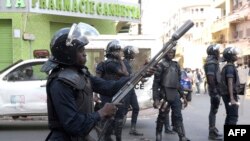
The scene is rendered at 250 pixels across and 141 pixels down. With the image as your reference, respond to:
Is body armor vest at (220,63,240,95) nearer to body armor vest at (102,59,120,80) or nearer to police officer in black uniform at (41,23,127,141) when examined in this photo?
body armor vest at (102,59,120,80)

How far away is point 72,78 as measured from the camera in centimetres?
330

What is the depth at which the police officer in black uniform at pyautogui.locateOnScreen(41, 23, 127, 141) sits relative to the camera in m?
3.23

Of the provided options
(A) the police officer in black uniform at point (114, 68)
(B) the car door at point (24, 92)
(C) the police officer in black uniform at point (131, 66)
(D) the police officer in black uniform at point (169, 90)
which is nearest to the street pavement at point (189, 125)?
(C) the police officer in black uniform at point (131, 66)

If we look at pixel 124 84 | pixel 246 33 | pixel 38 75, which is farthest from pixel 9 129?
pixel 246 33

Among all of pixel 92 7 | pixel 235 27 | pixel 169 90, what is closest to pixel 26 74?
pixel 169 90

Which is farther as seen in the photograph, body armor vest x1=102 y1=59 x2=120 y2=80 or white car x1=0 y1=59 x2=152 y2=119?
white car x1=0 y1=59 x2=152 y2=119

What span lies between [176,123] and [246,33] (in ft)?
122

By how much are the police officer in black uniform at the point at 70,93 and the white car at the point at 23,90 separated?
7672mm

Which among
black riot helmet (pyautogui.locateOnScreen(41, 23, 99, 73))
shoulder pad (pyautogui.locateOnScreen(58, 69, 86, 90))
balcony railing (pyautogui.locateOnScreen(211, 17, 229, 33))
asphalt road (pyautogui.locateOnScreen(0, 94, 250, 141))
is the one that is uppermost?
balcony railing (pyautogui.locateOnScreen(211, 17, 229, 33))

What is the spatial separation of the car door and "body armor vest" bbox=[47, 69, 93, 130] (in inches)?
304

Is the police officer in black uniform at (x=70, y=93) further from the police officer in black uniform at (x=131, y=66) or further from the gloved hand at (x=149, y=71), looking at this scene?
the police officer in black uniform at (x=131, y=66)

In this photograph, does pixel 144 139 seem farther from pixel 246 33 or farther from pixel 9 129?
pixel 246 33

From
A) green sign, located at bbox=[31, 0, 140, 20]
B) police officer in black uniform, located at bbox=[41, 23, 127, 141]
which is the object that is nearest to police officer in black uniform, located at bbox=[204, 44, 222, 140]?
police officer in black uniform, located at bbox=[41, 23, 127, 141]

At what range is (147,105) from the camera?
11773 mm
